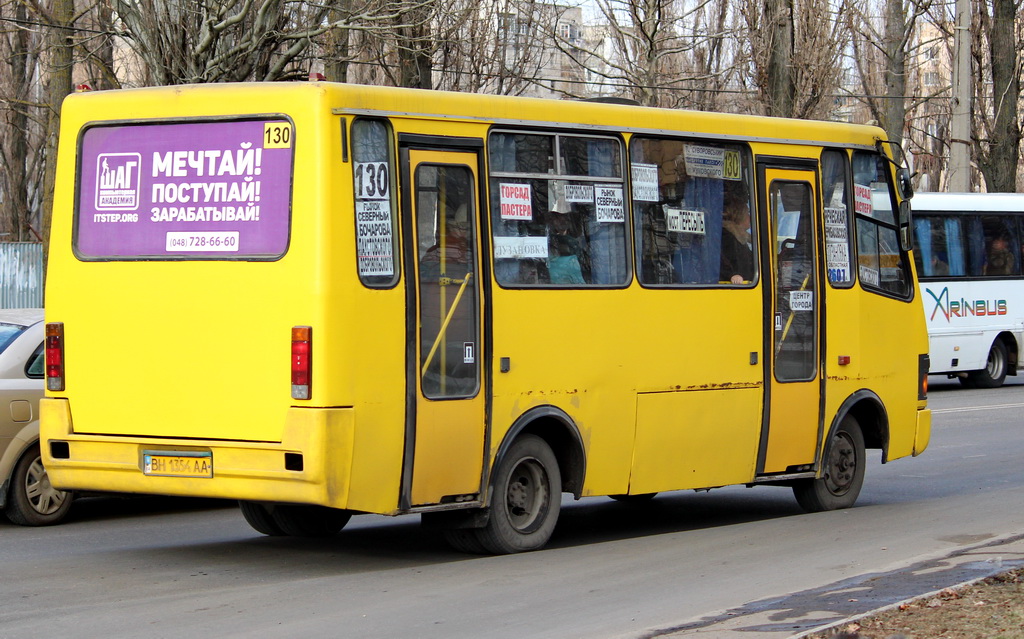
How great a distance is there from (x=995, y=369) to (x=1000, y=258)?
2035 millimetres

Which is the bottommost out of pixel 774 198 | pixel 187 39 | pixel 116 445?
pixel 116 445

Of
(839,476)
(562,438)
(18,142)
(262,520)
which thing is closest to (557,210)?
(562,438)

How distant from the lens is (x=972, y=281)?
26.5 meters

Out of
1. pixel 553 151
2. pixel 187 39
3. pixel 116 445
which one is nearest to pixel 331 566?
pixel 116 445

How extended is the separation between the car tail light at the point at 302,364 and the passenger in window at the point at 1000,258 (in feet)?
68.3

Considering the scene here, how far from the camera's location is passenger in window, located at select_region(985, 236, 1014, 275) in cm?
2681

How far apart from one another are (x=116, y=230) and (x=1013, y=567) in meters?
5.61

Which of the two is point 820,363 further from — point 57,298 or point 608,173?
point 57,298

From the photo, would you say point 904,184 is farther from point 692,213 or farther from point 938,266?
point 938,266

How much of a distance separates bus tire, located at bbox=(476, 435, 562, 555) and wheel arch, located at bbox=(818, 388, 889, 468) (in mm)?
3048

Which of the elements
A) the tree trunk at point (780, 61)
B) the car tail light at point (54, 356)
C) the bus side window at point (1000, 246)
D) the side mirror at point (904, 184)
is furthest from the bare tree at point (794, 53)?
the car tail light at point (54, 356)

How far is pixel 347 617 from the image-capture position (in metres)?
7.52

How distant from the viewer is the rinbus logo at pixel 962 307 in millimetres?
25781

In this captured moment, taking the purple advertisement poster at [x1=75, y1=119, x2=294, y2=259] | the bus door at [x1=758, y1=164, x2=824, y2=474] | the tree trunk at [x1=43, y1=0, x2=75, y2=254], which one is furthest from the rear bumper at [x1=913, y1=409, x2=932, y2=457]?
the tree trunk at [x1=43, y1=0, x2=75, y2=254]
